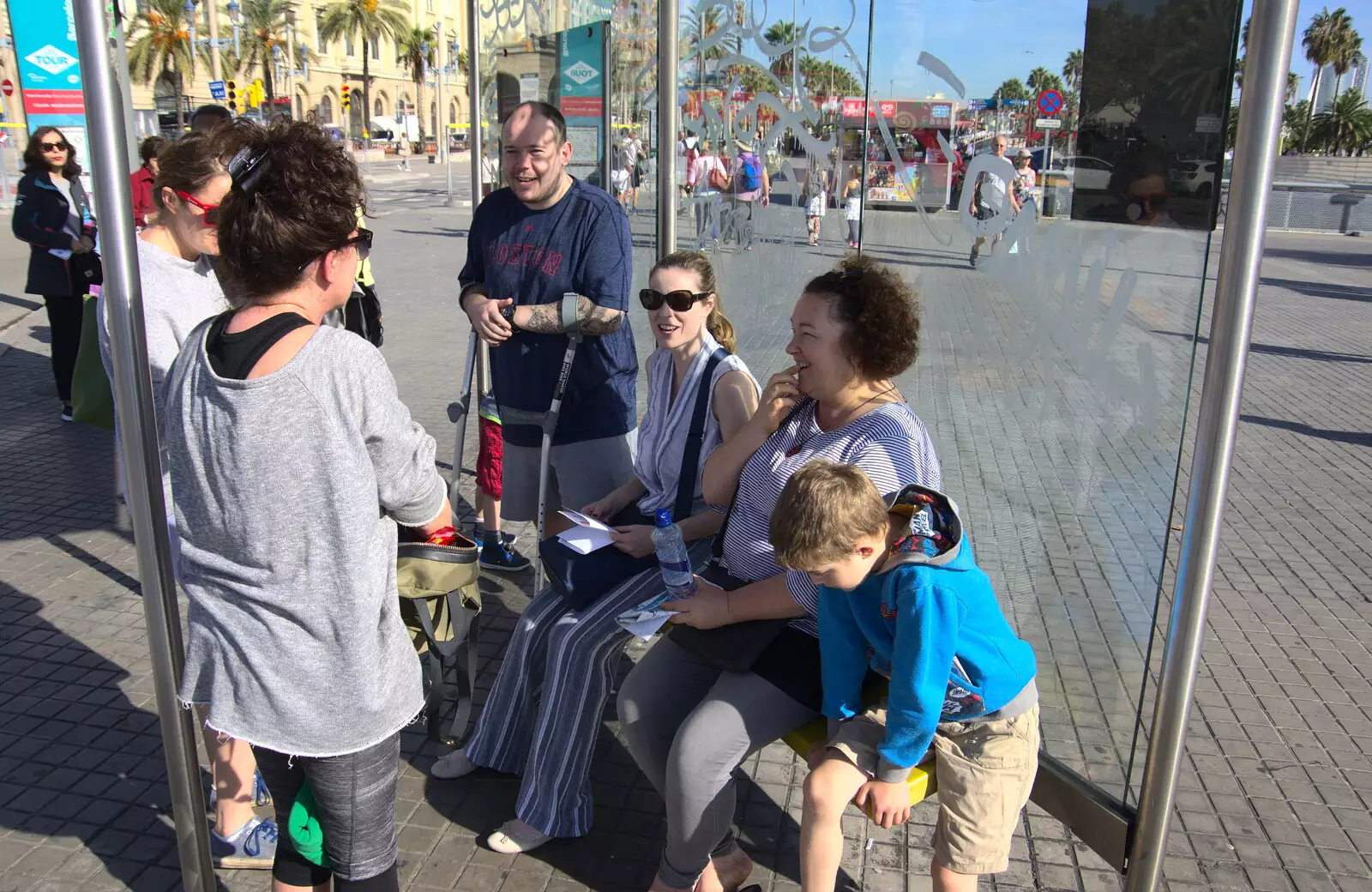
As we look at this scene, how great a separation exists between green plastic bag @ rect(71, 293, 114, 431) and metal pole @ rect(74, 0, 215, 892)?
1.46 meters

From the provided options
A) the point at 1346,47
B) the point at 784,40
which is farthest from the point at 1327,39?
the point at 784,40

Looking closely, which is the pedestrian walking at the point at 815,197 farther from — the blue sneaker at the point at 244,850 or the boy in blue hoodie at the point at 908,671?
the blue sneaker at the point at 244,850

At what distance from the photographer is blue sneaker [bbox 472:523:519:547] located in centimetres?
472

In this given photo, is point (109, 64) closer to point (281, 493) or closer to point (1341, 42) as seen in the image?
point (281, 493)

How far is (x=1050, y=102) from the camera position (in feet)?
8.43

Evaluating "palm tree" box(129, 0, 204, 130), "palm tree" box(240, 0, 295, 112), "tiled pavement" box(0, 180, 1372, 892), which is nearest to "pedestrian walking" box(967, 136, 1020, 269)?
"tiled pavement" box(0, 180, 1372, 892)

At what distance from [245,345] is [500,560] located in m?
2.97

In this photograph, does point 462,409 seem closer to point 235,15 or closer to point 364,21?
point 235,15

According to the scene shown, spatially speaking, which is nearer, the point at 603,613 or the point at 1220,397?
the point at 1220,397

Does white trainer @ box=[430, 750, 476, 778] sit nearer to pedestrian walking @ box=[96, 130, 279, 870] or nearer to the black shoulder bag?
pedestrian walking @ box=[96, 130, 279, 870]

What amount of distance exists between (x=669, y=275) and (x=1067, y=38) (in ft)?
4.02

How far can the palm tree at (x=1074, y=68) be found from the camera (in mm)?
2465

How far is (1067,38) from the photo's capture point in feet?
8.25

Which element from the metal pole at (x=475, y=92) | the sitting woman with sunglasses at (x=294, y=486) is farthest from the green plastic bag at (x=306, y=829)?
the metal pole at (x=475, y=92)
